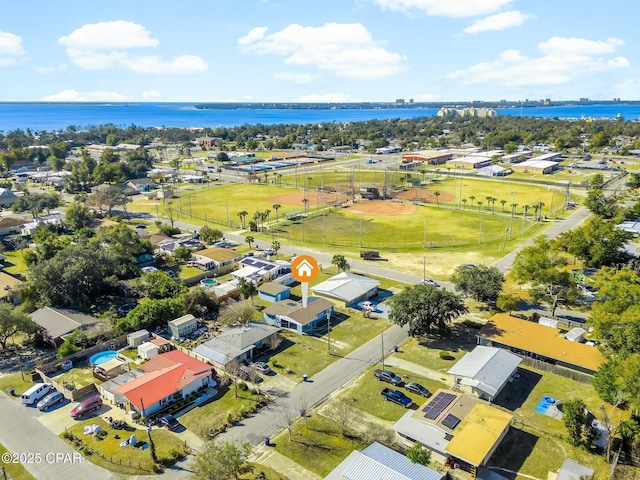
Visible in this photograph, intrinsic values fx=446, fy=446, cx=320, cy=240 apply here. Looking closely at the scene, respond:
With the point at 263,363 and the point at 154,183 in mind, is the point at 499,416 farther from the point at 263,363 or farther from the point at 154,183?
the point at 154,183

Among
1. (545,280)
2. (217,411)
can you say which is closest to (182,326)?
(217,411)

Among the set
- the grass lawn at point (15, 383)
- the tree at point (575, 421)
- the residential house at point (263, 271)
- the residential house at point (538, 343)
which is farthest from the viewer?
the residential house at point (263, 271)

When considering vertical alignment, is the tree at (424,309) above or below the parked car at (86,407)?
above

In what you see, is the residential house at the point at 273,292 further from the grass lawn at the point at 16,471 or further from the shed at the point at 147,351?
the grass lawn at the point at 16,471

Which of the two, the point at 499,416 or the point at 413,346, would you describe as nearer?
the point at 499,416

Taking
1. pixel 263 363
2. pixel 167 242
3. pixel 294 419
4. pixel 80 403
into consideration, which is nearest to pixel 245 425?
pixel 294 419

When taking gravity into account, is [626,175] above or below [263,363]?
above

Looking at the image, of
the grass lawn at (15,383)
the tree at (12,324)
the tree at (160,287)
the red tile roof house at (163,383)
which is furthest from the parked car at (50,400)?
the tree at (160,287)
